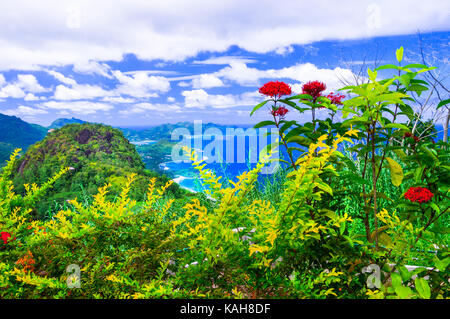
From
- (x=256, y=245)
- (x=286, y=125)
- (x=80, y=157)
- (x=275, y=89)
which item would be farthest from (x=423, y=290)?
(x=80, y=157)

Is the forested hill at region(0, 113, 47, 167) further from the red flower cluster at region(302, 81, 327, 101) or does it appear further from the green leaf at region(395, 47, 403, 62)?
the green leaf at region(395, 47, 403, 62)

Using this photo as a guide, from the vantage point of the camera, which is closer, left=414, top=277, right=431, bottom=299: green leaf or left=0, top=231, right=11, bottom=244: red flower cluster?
left=414, top=277, right=431, bottom=299: green leaf

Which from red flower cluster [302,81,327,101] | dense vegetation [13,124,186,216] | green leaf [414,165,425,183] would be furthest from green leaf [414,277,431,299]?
dense vegetation [13,124,186,216]

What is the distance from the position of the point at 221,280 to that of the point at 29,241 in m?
0.97

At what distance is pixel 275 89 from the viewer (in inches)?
62.2

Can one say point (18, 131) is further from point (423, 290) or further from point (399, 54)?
point (423, 290)

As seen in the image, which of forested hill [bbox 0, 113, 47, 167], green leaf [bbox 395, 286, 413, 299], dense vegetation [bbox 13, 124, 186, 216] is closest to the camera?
green leaf [bbox 395, 286, 413, 299]

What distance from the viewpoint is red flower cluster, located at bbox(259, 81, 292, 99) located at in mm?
1576

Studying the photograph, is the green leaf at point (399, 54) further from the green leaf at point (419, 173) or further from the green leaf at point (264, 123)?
the green leaf at point (264, 123)

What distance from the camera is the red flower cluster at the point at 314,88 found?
1668 mm

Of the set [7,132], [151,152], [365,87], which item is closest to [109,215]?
[365,87]

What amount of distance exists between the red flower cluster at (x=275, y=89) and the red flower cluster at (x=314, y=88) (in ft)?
0.46

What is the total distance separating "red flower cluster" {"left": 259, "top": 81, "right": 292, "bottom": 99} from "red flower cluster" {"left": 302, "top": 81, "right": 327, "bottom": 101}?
0.14 metres
